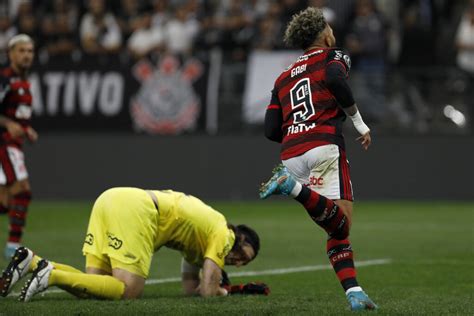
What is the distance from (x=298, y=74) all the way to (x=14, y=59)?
5.36 m

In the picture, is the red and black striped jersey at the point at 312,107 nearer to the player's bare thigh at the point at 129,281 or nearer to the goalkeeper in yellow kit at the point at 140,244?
the goalkeeper in yellow kit at the point at 140,244

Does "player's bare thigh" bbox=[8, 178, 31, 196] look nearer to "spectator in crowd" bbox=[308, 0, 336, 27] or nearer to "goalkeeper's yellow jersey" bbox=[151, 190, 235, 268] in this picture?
"goalkeeper's yellow jersey" bbox=[151, 190, 235, 268]

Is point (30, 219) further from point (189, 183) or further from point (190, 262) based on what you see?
point (190, 262)

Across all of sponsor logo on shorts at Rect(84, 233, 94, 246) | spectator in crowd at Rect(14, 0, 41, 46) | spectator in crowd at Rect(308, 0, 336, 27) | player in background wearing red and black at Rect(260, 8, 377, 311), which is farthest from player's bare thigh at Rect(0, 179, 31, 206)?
spectator in crowd at Rect(14, 0, 41, 46)

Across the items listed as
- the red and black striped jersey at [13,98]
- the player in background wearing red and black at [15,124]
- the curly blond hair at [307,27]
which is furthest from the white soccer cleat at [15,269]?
the red and black striped jersey at [13,98]

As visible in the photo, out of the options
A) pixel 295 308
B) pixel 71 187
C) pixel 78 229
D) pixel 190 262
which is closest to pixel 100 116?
pixel 71 187

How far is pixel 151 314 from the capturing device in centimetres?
736

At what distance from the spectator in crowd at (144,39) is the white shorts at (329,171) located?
1324 centimetres

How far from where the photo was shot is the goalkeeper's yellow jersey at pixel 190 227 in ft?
28.0

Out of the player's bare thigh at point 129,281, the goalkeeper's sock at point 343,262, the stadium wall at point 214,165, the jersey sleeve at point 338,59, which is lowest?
the stadium wall at point 214,165

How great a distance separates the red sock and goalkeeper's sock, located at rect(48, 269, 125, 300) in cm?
393

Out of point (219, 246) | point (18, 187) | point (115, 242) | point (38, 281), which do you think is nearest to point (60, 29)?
point (18, 187)

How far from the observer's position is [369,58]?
19953mm

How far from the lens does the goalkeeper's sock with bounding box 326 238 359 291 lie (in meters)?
7.55
